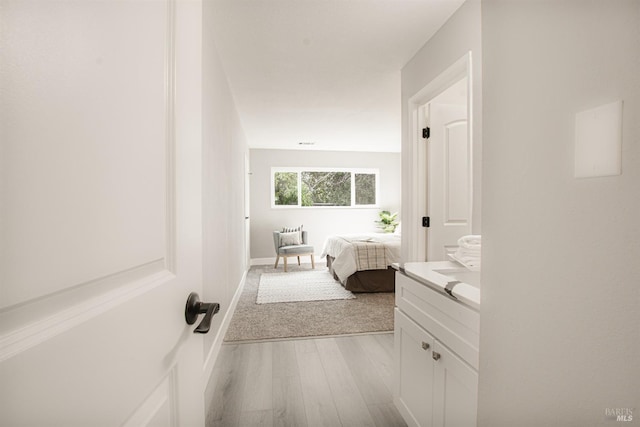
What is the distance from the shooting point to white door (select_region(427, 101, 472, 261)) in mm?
2539

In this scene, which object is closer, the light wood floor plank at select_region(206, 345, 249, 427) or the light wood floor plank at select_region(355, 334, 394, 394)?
the light wood floor plank at select_region(206, 345, 249, 427)

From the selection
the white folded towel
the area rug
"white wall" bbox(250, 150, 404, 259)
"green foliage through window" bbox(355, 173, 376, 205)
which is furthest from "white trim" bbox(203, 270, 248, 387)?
"green foliage through window" bbox(355, 173, 376, 205)

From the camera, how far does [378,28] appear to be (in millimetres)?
2145

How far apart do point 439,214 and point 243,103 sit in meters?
2.66

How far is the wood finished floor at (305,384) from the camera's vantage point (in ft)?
5.89

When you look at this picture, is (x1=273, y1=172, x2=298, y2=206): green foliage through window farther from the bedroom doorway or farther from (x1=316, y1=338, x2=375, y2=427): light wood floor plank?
the bedroom doorway

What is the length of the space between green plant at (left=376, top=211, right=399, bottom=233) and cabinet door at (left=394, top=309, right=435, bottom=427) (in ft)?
16.7

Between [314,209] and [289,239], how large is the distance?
4.02 feet

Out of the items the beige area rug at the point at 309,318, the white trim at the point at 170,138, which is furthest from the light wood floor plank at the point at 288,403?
the white trim at the point at 170,138

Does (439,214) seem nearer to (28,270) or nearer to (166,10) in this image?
(166,10)

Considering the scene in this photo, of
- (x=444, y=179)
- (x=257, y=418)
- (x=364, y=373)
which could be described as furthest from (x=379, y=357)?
(x=444, y=179)

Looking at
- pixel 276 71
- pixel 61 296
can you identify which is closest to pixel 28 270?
pixel 61 296

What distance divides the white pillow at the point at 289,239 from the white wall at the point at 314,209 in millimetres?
826

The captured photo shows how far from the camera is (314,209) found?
6.93 metres
